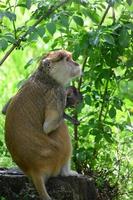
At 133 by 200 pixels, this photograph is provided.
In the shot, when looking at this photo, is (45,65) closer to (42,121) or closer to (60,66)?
(60,66)

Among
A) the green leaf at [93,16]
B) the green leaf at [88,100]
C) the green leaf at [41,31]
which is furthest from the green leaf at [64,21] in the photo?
the green leaf at [88,100]

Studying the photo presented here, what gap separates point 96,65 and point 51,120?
963 mm

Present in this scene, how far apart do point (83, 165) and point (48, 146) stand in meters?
1.06

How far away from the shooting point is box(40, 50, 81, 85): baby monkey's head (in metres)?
4.82

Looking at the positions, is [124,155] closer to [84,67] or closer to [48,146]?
[84,67]

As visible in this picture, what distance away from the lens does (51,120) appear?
4762mm

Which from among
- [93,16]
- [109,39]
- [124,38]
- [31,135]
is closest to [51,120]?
[31,135]

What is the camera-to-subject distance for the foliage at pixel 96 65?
5059 mm

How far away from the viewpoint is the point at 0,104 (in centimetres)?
774

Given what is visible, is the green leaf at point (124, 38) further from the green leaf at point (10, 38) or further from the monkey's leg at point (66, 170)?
the monkey's leg at point (66, 170)

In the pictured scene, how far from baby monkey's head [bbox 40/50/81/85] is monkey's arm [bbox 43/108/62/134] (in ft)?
0.85

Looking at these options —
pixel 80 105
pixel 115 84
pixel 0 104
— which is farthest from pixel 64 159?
pixel 0 104

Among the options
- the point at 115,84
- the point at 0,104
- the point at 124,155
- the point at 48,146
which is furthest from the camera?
the point at 0,104

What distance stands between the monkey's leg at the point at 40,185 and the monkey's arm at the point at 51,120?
347 millimetres
